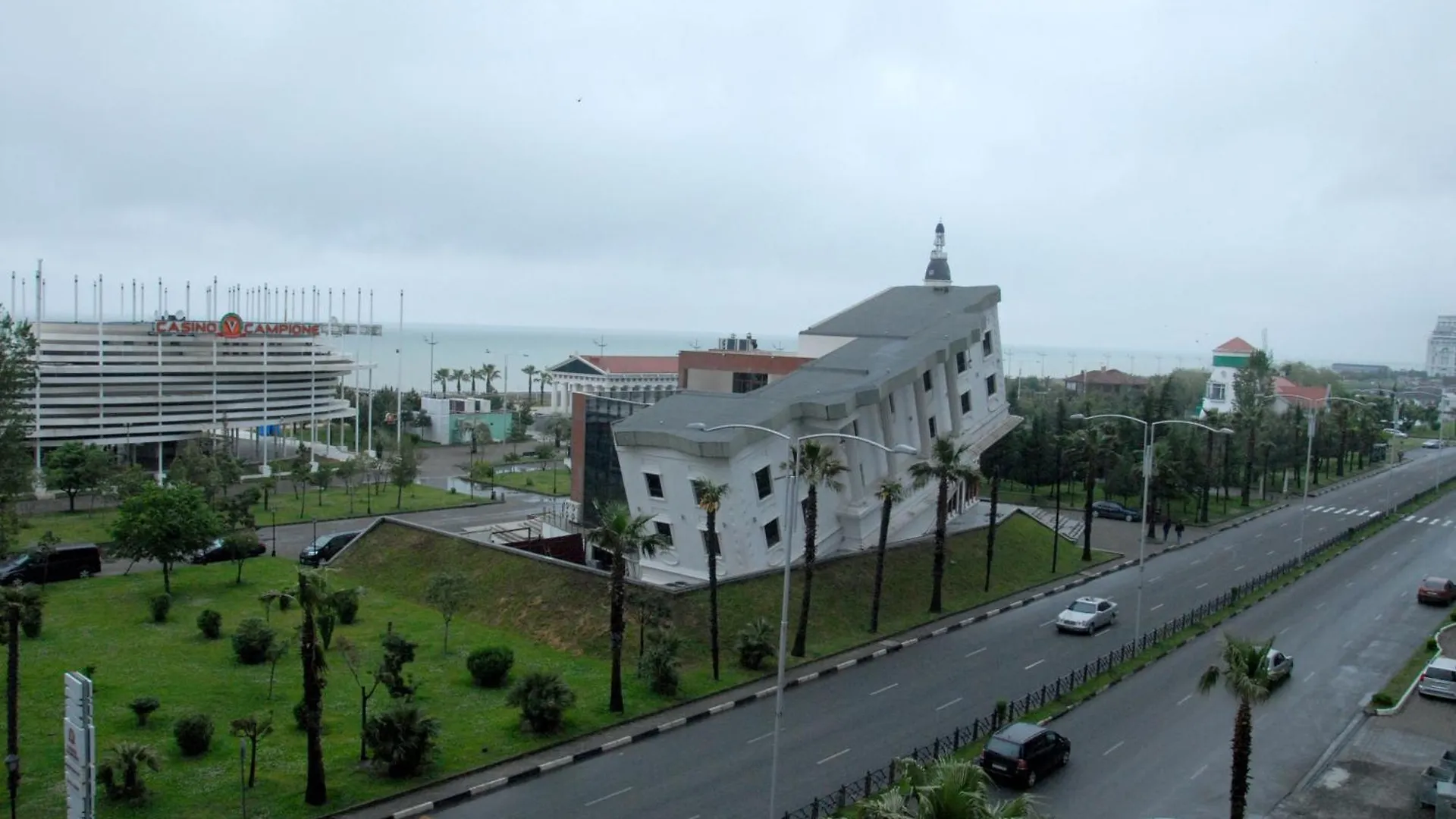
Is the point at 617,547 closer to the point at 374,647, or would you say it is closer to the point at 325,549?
the point at 374,647

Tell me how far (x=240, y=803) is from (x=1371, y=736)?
30300mm

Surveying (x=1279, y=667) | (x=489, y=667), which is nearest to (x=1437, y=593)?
(x=1279, y=667)

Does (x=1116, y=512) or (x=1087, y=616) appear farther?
(x=1116, y=512)

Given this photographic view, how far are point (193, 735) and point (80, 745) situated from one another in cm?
1050

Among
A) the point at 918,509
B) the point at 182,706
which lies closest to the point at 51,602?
the point at 182,706

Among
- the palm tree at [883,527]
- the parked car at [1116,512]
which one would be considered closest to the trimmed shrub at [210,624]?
the palm tree at [883,527]

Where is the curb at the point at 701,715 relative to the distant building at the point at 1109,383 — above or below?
below

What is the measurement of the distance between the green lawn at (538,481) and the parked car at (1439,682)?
54868 millimetres

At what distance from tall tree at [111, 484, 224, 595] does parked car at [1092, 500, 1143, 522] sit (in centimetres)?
5877

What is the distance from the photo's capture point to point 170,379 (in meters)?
79.2

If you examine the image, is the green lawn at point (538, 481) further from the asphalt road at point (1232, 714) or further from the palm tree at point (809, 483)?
the asphalt road at point (1232, 714)

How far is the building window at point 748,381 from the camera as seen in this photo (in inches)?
2307

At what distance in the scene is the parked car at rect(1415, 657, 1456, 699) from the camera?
32375 millimetres

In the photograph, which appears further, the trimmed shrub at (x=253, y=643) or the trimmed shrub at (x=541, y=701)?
the trimmed shrub at (x=253, y=643)
